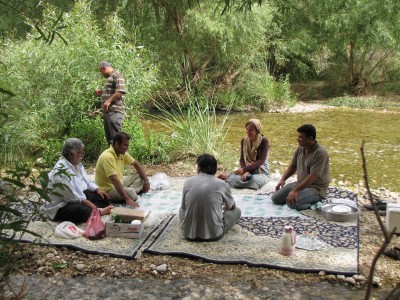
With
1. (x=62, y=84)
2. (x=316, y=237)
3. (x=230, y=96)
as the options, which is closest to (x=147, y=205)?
(x=316, y=237)

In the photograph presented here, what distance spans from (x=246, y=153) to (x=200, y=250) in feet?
6.63

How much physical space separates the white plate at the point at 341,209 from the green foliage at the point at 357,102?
10690 mm

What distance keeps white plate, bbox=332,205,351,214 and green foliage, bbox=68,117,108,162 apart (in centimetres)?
382

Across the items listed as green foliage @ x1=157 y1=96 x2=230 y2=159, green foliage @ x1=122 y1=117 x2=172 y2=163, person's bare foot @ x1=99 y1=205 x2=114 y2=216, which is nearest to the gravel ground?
person's bare foot @ x1=99 y1=205 x2=114 y2=216

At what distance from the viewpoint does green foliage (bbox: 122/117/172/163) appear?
21.7 ft

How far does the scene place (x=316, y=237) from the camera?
3633mm

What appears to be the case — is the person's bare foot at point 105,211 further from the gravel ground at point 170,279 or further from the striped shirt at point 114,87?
the striped shirt at point 114,87

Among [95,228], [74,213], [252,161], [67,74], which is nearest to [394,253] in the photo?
[252,161]

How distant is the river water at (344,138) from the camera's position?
6.44 m

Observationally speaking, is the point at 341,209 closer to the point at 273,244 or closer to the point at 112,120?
the point at 273,244

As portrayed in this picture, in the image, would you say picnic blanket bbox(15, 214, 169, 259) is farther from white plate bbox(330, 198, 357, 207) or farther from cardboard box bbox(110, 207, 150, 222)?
white plate bbox(330, 198, 357, 207)

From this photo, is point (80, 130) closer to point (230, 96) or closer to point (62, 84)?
point (62, 84)

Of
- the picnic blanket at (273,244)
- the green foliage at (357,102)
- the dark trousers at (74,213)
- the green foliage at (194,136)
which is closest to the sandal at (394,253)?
the picnic blanket at (273,244)

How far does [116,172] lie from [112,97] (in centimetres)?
168
